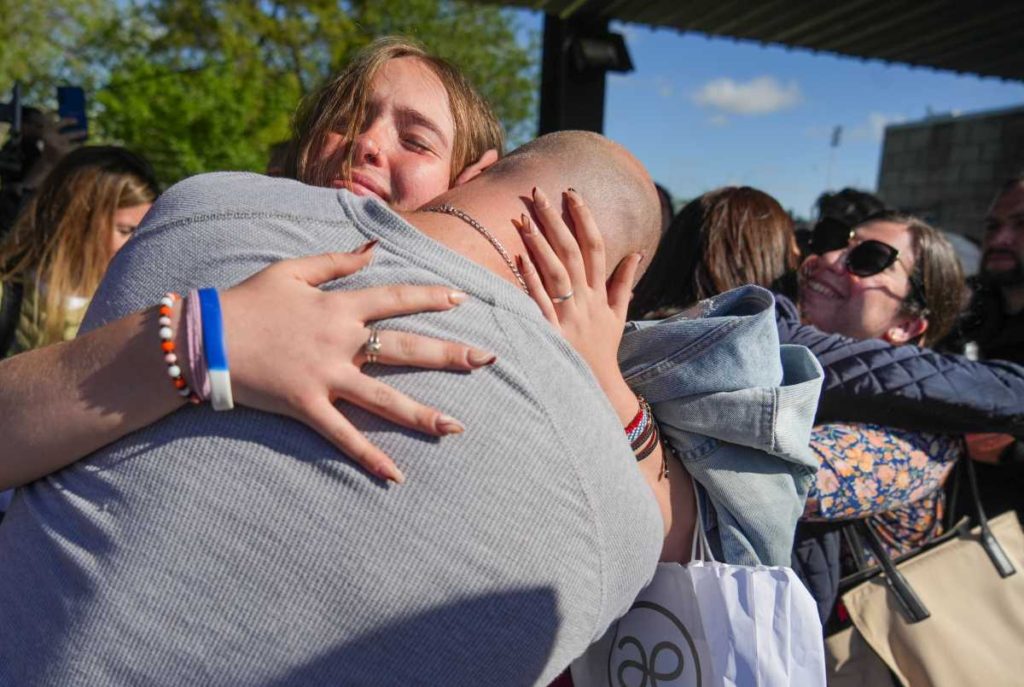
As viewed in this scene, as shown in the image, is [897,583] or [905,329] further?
[905,329]

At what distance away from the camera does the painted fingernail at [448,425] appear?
832 mm

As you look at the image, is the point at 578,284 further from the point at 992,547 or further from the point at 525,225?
the point at 992,547

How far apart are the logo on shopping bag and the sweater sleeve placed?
0.91m

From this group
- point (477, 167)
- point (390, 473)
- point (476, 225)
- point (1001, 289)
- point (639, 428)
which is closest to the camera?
point (390, 473)

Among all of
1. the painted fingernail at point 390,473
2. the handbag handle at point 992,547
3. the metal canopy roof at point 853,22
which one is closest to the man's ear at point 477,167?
the painted fingernail at point 390,473

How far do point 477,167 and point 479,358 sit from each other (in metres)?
0.65

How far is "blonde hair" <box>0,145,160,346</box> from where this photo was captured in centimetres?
286

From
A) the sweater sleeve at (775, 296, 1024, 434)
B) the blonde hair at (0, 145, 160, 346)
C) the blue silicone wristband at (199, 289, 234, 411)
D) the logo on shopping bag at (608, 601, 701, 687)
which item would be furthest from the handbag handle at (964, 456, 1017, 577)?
the blonde hair at (0, 145, 160, 346)

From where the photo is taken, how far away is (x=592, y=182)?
1153mm

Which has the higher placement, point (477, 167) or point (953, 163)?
point (477, 167)

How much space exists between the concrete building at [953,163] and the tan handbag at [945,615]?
9327 millimetres

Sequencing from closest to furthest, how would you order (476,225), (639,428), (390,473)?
(390,473)
(476,225)
(639,428)

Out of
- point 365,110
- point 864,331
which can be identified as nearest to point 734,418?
point 365,110

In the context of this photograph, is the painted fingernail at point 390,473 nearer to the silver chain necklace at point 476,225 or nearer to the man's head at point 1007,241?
the silver chain necklace at point 476,225
